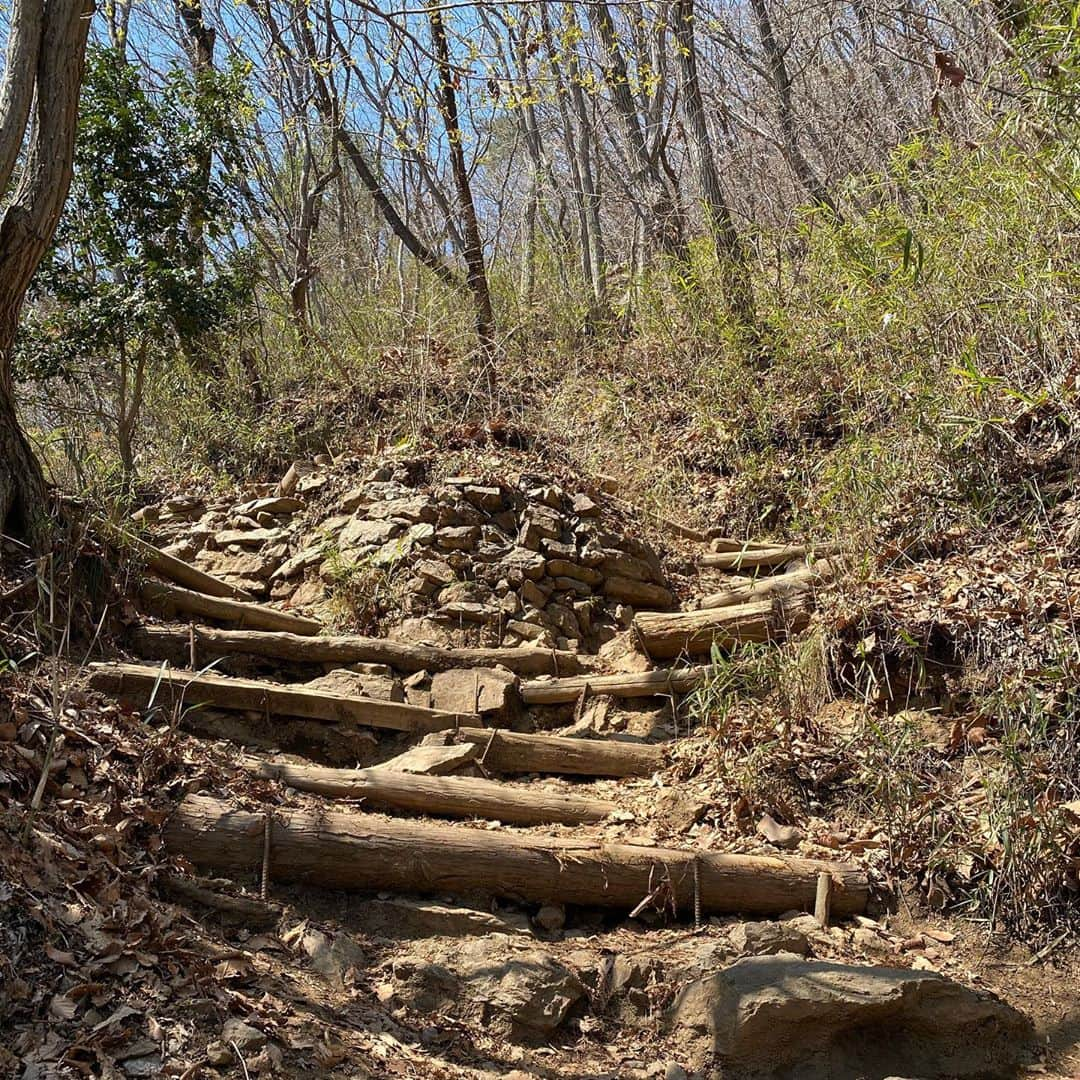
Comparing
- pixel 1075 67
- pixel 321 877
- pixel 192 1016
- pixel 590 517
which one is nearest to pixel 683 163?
pixel 590 517

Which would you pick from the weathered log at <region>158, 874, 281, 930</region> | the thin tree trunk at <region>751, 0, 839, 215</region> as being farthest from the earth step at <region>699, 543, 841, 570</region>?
the weathered log at <region>158, 874, 281, 930</region>

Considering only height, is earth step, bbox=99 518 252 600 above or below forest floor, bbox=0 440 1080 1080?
above

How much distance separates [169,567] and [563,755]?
2.39 metres

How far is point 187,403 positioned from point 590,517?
154 inches

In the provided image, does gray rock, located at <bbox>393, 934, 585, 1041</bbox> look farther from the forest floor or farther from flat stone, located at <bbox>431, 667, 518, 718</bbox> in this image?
flat stone, located at <bbox>431, 667, 518, 718</bbox>

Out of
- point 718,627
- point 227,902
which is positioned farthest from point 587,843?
point 718,627

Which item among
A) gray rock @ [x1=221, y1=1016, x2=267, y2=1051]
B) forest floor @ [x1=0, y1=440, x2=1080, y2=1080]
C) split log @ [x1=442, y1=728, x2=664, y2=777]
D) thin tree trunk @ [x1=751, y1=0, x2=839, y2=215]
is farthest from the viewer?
thin tree trunk @ [x1=751, y1=0, x2=839, y2=215]

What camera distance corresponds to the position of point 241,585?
6.70 meters

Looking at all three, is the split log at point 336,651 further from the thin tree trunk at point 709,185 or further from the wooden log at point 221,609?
the thin tree trunk at point 709,185

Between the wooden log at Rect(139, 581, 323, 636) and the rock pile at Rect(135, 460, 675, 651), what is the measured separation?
0.44 meters

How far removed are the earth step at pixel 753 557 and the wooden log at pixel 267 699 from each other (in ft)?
8.77

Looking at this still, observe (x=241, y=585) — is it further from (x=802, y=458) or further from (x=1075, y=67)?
(x=1075, y=67)

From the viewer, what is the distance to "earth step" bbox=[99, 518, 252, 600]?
5.27 m

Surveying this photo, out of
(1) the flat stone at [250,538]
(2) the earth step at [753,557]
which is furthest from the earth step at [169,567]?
(2) the earth step at [753,557]
